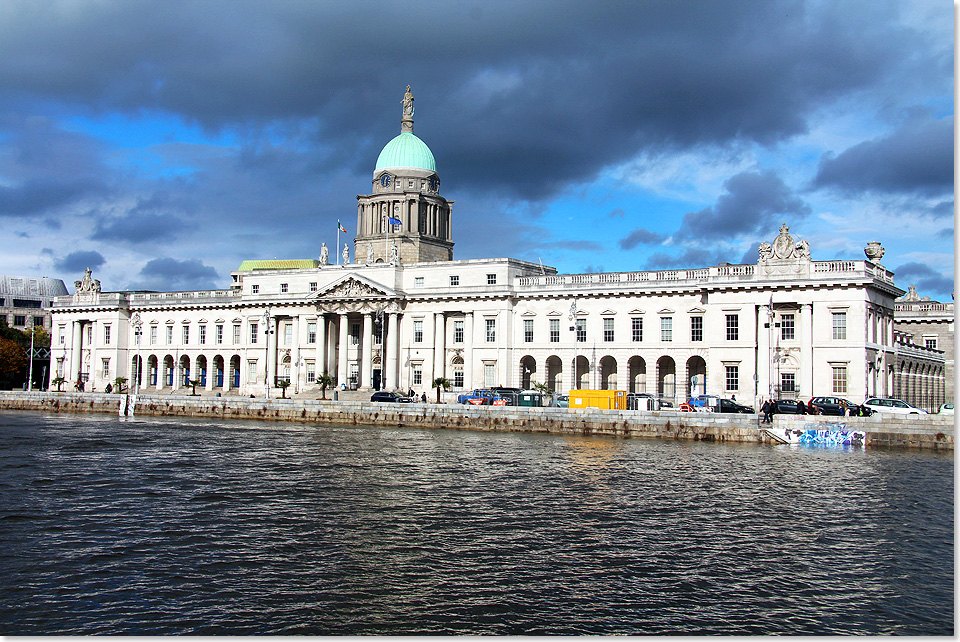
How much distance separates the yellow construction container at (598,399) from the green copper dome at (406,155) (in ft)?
143

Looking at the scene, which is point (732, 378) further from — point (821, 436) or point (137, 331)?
point (137, 331)

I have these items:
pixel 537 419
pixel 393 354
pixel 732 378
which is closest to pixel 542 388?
pixel 732 378

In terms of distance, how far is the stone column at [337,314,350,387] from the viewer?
8731cm

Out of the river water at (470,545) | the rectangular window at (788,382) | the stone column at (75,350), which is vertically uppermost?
the stone column at (75,350)

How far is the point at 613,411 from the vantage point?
2205 inches

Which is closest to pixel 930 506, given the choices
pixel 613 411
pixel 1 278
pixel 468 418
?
pixel 613 411

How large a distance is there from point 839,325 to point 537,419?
946 inches

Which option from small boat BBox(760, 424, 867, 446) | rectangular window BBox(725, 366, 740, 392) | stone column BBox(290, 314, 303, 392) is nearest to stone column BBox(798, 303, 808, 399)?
rectangular window BBox(725, 366, 740, 392)

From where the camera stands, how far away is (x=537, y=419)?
58.2 metres

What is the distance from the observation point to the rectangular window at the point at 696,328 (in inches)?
2852

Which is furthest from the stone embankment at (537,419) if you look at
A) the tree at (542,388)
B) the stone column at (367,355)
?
the stone column at (367,355)

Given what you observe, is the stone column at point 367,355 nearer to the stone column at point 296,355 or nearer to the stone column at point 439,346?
the stone column at point 439,346

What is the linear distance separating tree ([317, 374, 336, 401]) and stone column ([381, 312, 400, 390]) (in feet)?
17.3

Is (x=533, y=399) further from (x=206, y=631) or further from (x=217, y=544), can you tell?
(x=206, y=631)
